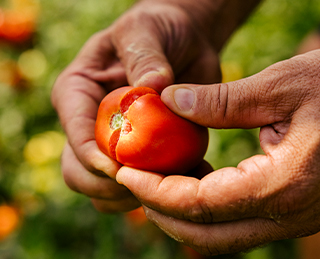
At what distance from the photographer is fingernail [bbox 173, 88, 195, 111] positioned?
1205mm

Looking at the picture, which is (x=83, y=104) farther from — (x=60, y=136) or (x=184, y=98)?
(x=60, y=136)

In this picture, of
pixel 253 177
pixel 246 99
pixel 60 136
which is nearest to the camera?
pixel 253 177

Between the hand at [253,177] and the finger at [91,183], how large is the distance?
31cm

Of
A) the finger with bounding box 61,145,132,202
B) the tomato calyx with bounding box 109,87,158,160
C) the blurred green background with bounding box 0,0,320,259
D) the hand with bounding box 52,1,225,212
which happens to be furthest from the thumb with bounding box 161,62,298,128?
the blurred green background with bounding box 0,0,320,259

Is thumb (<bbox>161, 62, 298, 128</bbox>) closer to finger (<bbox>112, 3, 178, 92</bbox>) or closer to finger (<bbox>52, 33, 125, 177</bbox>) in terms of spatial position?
finger (<bbox>112, 3, 178, 92</bbox>)

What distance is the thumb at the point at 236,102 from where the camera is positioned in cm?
115

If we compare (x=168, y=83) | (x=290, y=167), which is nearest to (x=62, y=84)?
(x=168, y=83)

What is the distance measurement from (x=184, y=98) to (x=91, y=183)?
73 cm

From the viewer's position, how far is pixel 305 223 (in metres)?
1.14

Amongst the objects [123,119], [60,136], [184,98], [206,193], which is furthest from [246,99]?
[60,136]

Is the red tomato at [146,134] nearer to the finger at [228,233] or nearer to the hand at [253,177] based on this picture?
the hand at [253,177]

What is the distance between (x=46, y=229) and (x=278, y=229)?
2.12m

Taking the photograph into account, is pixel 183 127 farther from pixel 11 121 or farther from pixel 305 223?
pixel 11 121

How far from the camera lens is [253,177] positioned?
1057mm
